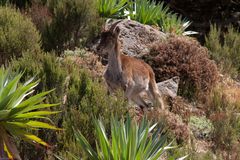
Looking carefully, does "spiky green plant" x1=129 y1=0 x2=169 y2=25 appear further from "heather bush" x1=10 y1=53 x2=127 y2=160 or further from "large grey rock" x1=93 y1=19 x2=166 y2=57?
"heather bush" x1=10 y1=53 x2=127 y2=160

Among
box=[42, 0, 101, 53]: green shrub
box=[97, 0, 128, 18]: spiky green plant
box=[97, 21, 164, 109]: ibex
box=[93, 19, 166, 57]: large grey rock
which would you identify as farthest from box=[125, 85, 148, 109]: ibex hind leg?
box=[97, 0, 128, 18]: spiky green plant

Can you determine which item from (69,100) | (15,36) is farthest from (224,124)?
(15,36)

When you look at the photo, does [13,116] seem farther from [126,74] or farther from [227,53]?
[227,53]

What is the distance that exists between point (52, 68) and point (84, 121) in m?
1.53

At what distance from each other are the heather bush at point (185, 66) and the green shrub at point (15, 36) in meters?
3.04

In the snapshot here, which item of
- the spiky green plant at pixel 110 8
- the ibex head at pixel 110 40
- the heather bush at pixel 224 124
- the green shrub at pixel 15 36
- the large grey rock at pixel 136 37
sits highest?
the ibex head at pixel 110 40

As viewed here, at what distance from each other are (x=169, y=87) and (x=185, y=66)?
1215mm

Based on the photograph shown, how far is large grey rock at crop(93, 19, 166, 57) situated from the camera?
44.4 ft

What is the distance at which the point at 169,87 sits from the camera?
11680 mm

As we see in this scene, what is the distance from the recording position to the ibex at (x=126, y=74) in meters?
9.89

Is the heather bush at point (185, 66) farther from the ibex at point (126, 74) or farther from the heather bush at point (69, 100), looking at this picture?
the heather bush at point (69, 100)

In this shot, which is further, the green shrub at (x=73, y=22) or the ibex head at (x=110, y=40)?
the green shrub at (x=73, y=22)

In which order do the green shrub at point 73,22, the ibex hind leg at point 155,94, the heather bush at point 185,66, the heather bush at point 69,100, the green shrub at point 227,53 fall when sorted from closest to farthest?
the heather bush at point 69,100, the ibex hind leg at point 155,94, the heather bush at point 185,66, the green shrub at point 73,22, the green shrub at point 227,53

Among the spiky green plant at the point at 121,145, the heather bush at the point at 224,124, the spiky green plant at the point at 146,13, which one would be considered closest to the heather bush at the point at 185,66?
the heather bush at the point at 224,124
